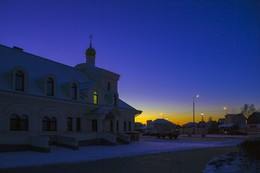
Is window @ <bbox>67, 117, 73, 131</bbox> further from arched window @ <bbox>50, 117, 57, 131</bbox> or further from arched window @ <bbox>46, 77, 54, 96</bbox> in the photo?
arched window @ <bbox>46, 77, 54, 96</bbox>

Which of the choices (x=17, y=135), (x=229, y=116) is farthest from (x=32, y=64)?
(x=229, y=116)

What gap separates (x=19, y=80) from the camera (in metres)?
24.4

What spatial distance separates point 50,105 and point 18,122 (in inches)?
140

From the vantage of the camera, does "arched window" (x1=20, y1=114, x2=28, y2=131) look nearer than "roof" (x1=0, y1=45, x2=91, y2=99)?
No

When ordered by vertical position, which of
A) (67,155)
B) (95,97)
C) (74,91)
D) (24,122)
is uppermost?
(74,91)

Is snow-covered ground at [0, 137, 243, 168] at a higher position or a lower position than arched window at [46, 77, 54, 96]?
lower

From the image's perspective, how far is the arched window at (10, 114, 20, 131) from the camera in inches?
918

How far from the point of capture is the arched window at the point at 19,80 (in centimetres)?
2411

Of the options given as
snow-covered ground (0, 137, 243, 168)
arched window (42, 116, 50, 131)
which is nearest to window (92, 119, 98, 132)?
snow-covered ground (0, 137, 243, 168)

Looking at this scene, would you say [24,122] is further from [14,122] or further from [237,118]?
[237,118]

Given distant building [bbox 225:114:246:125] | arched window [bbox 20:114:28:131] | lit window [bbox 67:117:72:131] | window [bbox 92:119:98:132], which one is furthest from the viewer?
distant building [bbox 225:114:246:125]

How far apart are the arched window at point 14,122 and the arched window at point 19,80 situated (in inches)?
86.4

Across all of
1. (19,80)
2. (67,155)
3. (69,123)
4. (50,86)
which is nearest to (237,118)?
(69,123)

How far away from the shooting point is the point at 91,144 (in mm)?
30188
